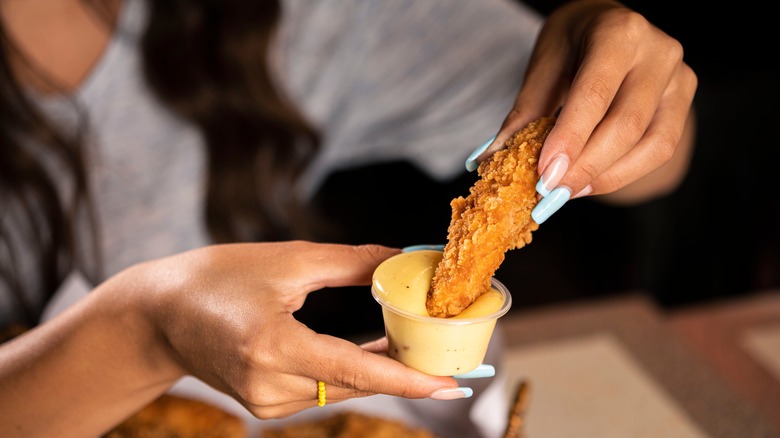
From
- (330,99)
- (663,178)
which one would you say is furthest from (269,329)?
(330,99)

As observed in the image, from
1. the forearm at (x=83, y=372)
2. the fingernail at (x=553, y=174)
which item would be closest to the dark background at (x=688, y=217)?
the forearm at (x=83, y=372)

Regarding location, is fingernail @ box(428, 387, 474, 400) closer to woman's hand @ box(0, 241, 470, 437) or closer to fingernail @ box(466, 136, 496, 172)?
woman's hand @ box(0, 241, 470, 437)

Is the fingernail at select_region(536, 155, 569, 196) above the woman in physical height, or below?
above

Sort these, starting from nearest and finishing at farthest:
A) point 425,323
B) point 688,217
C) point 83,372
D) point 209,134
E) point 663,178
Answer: point 425,323 → point 83,372 → point 663,178 → point 209,134 → point 688,217

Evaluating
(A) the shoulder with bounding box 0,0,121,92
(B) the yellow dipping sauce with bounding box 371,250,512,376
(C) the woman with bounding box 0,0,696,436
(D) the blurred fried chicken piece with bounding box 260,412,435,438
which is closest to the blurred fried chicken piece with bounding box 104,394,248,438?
(D) the blurred fried chicken piece with bounding box 260,412,435,438

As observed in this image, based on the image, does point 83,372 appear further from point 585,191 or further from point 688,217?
point 688,217

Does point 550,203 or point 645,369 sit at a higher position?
point 550,203

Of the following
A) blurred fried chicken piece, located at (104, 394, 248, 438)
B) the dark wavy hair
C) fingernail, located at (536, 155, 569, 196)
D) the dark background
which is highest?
fingernail, located at (536, 155, 569, 196)
